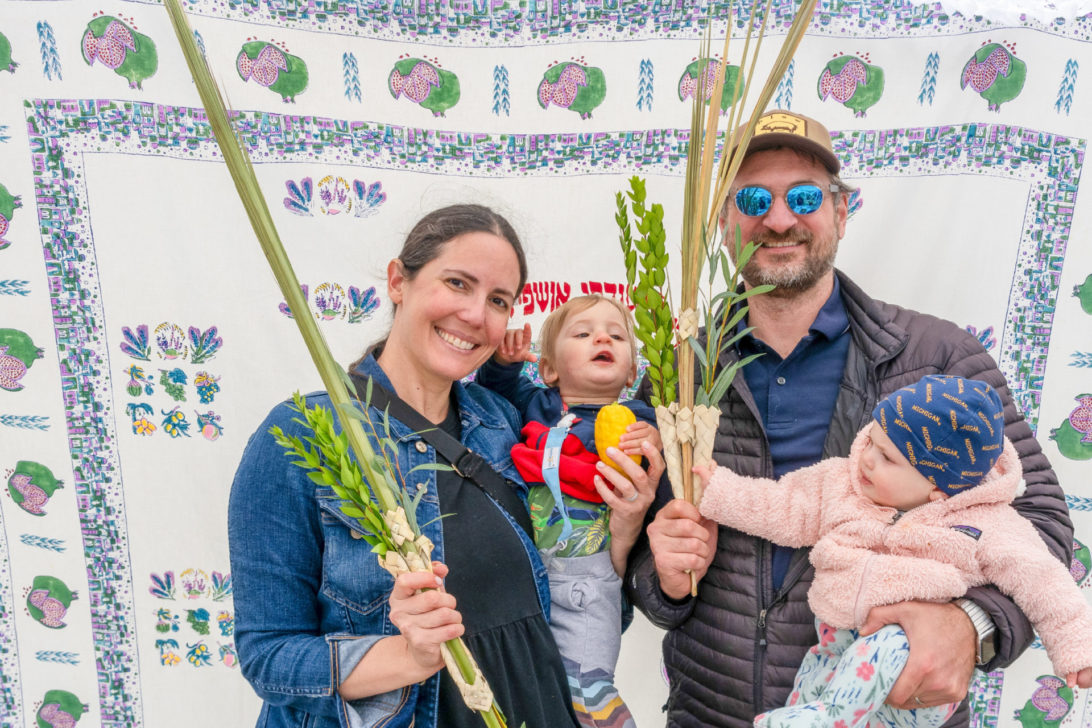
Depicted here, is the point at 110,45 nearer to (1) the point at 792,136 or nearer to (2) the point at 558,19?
(2) the point at 558,19

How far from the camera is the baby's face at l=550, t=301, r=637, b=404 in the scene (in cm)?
178

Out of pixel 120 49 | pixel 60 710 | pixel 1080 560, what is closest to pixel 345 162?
pixel 120 49

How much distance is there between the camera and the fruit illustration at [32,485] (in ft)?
7.39

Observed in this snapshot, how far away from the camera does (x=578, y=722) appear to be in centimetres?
156

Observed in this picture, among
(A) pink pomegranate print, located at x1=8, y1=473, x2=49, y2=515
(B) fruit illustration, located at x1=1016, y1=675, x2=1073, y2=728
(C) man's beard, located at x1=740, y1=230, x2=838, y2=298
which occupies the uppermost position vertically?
(C) man's beard, located at x1=740, y1=230, x2=838, y2=298

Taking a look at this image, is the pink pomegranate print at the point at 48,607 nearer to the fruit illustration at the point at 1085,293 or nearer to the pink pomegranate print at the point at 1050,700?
the pink pomegranate print at the point at 1050,700

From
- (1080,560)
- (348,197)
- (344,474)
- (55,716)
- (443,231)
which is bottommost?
(55,716)

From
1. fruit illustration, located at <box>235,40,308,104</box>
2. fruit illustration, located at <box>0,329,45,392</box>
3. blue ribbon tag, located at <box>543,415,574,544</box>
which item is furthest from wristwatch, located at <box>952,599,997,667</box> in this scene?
fruit illustration, located at <box>0,329,45,392</box>

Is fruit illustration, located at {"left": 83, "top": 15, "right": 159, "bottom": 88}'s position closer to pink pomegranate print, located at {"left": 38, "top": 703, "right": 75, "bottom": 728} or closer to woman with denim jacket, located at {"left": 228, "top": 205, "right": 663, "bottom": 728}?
woman with denim jacket, located at {"left": 228, "top": 205, "right": 663, "bottom": 728}

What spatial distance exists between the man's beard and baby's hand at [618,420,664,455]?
0.45m

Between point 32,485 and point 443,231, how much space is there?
172 centimetres

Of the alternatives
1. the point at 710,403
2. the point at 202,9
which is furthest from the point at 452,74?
the point at 710,403

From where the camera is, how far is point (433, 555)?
1.36 metres

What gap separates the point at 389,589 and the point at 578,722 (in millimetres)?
561
